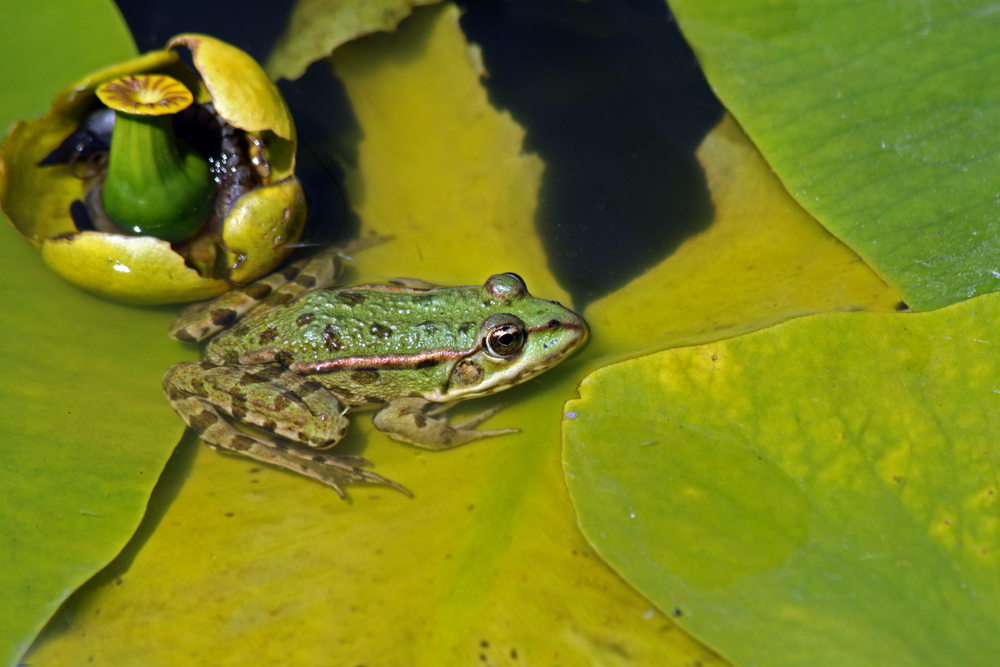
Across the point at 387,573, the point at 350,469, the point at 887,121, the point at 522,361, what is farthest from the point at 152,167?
the point at 887,121

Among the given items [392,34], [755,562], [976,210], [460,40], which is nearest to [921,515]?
[755,562]

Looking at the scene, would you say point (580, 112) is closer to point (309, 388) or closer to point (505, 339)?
point (505, 339)

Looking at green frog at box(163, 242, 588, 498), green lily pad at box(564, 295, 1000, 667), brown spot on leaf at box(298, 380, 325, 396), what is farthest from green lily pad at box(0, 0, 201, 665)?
green lily pad at box(564, 295, 1000, 667)

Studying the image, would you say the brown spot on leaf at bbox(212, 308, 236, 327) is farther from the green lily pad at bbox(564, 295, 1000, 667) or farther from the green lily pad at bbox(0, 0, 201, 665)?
the green lily pad at bbox(564, 295, 1000, 667)

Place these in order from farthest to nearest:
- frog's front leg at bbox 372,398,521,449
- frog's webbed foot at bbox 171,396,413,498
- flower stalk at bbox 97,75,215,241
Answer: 1. frog's front leg at bbox 372,398,521,449
2. frog's webbed foot at bbox 171,396,413,498
3. flower stalk at bbox 97,75,215,241

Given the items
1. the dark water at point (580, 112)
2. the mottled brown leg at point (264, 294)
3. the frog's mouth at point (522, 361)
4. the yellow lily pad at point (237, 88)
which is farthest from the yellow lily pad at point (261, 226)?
the frog's mouth at point (522, 361)
